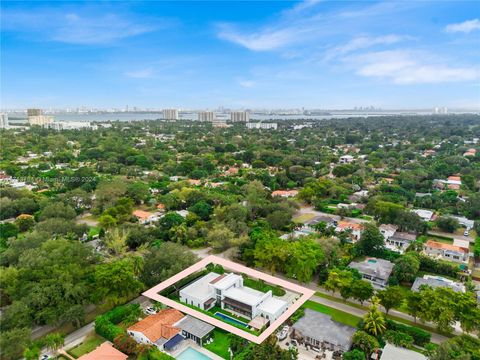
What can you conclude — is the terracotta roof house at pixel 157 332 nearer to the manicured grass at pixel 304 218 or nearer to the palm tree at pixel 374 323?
the palm tree at pixel 374 323

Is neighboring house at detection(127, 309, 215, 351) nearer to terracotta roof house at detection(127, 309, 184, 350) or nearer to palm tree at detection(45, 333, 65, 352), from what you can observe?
terracotta roof house at detection(127, 309, 184, 350)

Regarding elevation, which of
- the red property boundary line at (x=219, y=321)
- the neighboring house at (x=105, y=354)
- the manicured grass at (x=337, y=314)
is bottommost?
the manicured grass at (x=337, y=314)

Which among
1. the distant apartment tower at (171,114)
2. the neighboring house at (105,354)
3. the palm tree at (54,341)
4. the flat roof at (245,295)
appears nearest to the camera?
the neighboring house at (105,354)

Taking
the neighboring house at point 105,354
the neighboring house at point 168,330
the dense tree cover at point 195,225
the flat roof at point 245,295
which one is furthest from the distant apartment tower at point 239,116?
the neighboring house at point 105,354

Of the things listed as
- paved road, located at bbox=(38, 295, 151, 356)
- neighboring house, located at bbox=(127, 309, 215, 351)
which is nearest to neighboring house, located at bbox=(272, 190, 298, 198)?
neighboring house, located at bbox=(127, 309, 215, 351)

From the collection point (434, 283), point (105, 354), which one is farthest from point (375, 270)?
point (105, 354)

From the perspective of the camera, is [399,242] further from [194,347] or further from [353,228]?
[194,347]

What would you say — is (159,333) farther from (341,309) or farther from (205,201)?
(205,201)
